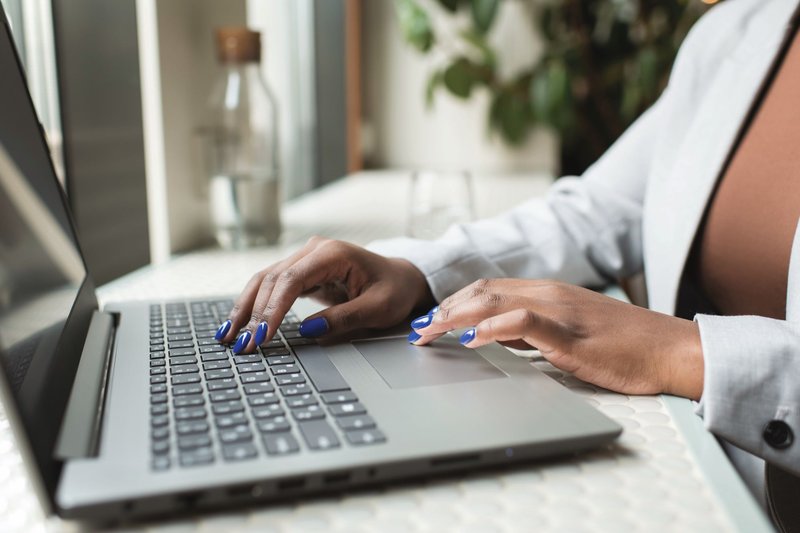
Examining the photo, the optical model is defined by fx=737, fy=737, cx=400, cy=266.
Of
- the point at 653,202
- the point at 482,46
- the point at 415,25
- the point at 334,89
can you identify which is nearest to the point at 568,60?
the point at 482,46

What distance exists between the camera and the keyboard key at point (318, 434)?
378mm

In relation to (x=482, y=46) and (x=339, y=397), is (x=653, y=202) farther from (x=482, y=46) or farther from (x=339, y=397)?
(x=482, y=46)

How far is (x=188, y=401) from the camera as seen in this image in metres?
0.44

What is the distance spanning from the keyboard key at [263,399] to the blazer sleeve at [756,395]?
281 millimetres

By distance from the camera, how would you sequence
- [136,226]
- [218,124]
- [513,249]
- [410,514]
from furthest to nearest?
1. [218,124]
2. [136,226]
3. [513,249]
4. [410,514]

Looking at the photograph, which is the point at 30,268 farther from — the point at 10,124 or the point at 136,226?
the point at 136,226

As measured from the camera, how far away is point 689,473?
0.41m

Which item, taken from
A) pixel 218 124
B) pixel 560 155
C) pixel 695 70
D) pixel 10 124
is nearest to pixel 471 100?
pixel 560 155

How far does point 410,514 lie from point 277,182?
82 cm

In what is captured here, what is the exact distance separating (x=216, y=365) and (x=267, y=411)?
11 cm

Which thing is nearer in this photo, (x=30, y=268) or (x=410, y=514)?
(x=410, y=514)

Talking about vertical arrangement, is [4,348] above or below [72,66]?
below

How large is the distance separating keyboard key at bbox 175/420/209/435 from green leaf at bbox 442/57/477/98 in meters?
2.07

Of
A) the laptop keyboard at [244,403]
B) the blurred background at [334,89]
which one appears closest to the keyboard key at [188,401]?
the laptop keyboard at [244,403]
